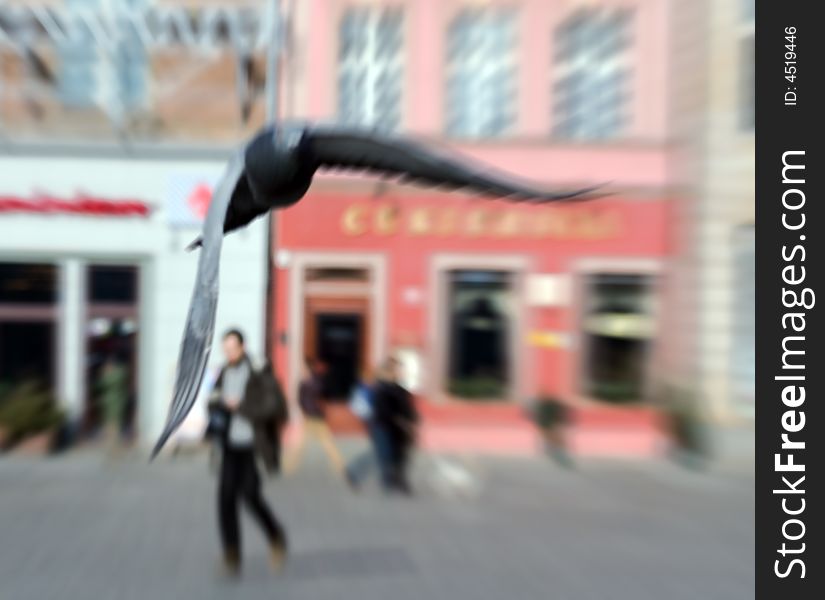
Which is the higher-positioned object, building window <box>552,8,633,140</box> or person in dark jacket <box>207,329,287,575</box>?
building window <box>552,8,633,140</box>

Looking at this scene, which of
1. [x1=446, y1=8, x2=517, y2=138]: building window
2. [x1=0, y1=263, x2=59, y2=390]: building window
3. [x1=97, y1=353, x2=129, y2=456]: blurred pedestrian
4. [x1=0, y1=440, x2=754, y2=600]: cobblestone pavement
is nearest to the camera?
[x1=0, y1=440, x2=754, y2=600]: cobblestone pavement

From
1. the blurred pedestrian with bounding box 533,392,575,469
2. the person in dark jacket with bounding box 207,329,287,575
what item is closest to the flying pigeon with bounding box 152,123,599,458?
the person in dark jacket with bounding box 207,329,287,575

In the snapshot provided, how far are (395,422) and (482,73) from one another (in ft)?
18.5

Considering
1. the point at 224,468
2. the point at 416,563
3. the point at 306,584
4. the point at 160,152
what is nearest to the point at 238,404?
the point at 224,468

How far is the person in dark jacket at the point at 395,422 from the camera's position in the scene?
742cm

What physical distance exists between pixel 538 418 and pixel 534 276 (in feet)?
6.61

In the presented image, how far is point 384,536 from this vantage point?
618 cm

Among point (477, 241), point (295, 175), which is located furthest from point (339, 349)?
point (295, 175)

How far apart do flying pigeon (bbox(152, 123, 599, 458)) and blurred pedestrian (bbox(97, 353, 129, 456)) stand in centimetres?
905

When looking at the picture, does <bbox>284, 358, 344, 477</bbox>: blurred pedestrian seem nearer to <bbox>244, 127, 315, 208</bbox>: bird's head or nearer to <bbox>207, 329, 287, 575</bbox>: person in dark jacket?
<bbox>207, 329, 287, 575</bbox>: person in dark jacket

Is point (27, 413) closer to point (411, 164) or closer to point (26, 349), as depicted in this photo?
point (26, 349)

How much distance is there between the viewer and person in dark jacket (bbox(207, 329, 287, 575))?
190 inches

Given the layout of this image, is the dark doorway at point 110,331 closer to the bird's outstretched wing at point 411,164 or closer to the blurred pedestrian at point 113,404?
the blurred pedestrian at point 113,404
